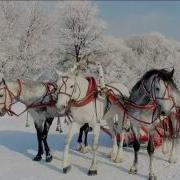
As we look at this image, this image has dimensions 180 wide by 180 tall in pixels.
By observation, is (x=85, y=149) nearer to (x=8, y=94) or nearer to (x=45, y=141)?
(x=45, y=141)

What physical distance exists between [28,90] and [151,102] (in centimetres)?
288

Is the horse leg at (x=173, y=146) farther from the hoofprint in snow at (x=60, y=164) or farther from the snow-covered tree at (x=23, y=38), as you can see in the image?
the snow-covered tree at (x=23, y=38)

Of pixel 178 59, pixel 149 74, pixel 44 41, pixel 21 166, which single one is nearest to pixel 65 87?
pixel 149 74

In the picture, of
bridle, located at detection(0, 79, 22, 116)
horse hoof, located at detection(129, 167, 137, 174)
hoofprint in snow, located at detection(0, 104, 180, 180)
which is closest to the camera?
hoofprint in snow, located at detection(0, 104, 180, 180)

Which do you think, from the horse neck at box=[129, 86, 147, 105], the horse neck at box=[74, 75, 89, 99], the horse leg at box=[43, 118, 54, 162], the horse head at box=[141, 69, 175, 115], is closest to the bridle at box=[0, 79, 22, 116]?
the horse leg at box=[43, 118, 54, 162]

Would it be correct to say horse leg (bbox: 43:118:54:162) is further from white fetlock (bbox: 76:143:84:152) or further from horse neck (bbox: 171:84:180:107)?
horse neck (bbox: 171:84:180:107)

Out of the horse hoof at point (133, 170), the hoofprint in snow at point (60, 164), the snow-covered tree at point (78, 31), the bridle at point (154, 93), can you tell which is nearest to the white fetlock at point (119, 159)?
the hoofprint in snow at point (60, 164)

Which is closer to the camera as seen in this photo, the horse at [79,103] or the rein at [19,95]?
the horse at [79,103]

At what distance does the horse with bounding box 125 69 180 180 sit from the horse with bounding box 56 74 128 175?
2.08 feet

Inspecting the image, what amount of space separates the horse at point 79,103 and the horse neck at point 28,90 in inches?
47.0

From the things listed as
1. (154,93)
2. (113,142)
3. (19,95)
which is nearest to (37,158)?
(19,95)

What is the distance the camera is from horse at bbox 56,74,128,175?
923cm

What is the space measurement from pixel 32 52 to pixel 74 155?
28303 mm

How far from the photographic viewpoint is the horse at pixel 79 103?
923cm
